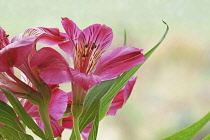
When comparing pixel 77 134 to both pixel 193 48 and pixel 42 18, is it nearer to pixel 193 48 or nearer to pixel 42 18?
pixel 42 18

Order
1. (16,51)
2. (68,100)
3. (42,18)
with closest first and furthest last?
(16,51) → (68,100) → (42,18)

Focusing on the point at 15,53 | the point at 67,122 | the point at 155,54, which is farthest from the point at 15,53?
the point at 155,54

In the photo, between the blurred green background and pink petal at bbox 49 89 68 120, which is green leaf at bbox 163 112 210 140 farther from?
the blurred green background

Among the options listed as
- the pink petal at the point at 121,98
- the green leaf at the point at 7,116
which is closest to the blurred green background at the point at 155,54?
the pink petal at the point at 121,98

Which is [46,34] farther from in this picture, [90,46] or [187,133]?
[187,133]

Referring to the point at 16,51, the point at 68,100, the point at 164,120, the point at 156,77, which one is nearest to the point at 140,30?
the point at 156,77

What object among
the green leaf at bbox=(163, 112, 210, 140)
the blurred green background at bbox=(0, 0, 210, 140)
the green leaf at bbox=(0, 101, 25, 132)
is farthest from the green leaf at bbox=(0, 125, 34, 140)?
the blurred green background at bbox=(0, 0, 210, 140)

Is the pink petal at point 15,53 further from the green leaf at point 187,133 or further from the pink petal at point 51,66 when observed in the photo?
the green leaf at point 187,133
